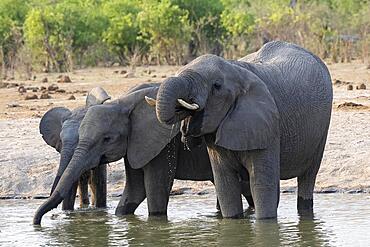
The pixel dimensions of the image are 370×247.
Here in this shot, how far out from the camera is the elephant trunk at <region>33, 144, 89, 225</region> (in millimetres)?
8289

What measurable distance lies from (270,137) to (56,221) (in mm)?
2044

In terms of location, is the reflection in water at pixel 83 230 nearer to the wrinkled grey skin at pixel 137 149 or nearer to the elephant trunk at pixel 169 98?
the wrinkled grey skin at pixel 137 149

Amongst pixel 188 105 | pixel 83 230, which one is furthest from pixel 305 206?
pixel 188 105

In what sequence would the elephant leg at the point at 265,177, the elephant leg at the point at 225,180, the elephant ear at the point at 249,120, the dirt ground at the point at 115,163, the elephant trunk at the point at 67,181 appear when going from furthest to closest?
the dirt ground at the point at 115,163
the elephant trunk at the point at 67,181
the elephant leg at the point at 225,180
the elephant leg at the point at 265,177
the elephant ear at the point at 249,120

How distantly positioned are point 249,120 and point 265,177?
17.4 inches

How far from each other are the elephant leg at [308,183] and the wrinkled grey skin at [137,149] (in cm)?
43

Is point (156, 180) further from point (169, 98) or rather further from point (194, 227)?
point (169, 98)

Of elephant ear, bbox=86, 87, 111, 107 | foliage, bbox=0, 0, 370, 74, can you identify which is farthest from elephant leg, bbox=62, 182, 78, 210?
foliage, bbox=0, 0, 370, 74

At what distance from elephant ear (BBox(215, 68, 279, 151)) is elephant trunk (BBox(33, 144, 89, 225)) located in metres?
1.25

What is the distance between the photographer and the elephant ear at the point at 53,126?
980cm

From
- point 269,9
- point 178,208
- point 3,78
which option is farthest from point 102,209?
point 269,9

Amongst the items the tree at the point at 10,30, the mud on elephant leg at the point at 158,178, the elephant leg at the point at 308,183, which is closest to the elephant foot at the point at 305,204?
the elephant leg at the point at 308,183

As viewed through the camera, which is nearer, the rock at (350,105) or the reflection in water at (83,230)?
the reflection in water at (83,230)

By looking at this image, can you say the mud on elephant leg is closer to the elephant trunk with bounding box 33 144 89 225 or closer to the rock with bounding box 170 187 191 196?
the elephant trunk with bounding box 33 144 89 225
